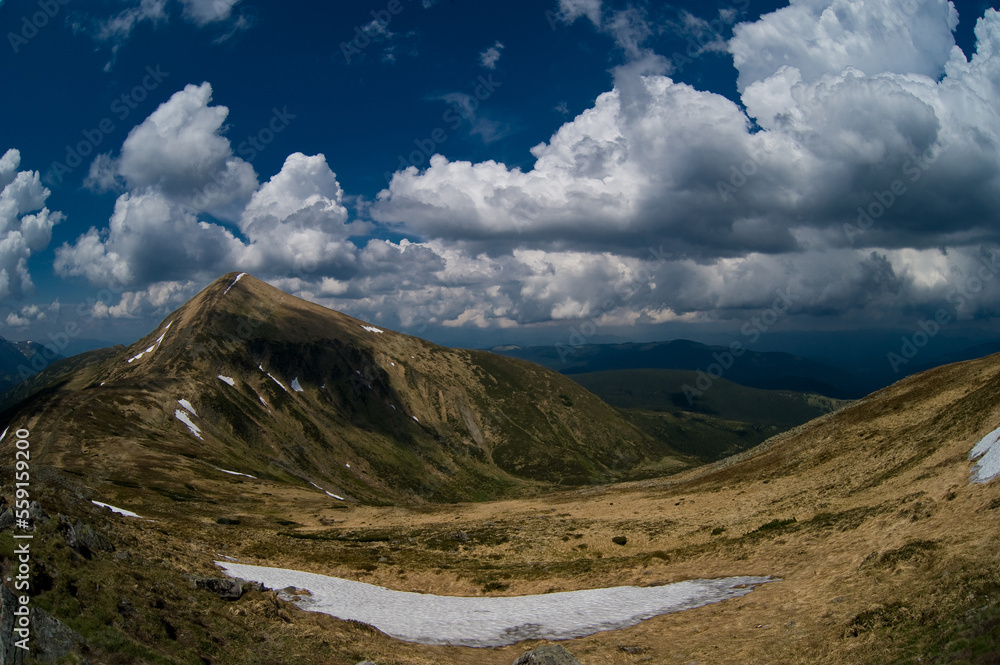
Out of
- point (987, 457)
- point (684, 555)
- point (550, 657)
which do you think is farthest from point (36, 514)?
point (987, 457)

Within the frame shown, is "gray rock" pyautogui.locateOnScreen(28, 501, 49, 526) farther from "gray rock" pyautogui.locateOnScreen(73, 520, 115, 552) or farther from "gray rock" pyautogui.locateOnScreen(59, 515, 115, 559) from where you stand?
"gray rock" pyautogui.locateOnScreen(73, 520, 115, 552)

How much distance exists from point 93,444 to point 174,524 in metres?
71.8

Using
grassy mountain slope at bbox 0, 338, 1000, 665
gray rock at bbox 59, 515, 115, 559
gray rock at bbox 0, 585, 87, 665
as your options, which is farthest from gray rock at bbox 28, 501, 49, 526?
gray rock at bbox 0, 585, 87, 665

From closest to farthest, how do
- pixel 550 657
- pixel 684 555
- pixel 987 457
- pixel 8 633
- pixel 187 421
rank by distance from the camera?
pixel 8 633, pixel 550 657, pixel 987 457, pixel 684 555, pixel 187 421

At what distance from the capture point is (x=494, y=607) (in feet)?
116

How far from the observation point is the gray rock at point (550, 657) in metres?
18.4

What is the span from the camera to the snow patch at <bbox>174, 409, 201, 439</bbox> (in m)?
148

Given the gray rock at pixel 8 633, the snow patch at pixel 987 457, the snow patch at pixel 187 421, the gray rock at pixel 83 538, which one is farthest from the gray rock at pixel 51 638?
the snow patch at pixel 187 421

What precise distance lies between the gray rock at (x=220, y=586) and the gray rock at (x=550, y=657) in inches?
609

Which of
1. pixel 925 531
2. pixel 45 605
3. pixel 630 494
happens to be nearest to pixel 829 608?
pixel 925 531

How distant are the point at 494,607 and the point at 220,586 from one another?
17.4 meters

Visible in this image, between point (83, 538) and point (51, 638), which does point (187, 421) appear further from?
point (51, 638)

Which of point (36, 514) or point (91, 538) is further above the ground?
point (36, 514)

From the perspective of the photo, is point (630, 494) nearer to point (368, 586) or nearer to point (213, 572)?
point (368, 586)
